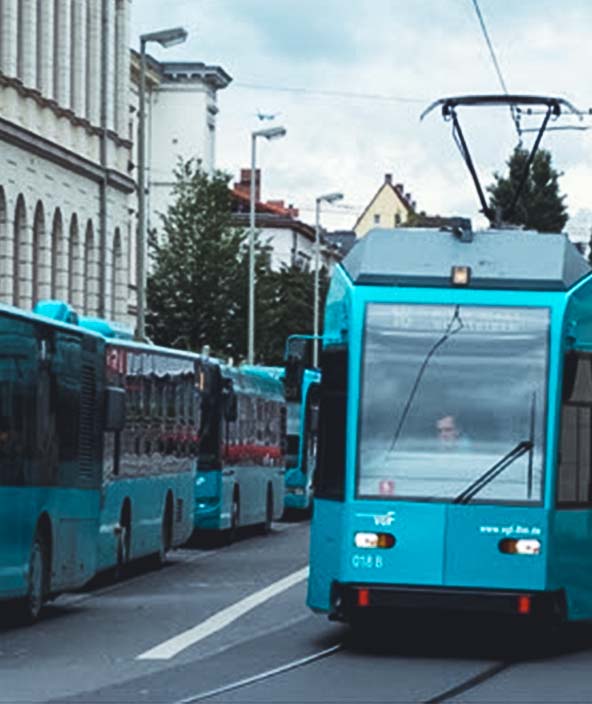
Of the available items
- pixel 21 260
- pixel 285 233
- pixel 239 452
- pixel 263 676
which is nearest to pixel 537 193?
pixel 285 233

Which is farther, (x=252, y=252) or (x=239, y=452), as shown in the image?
(x=252, y=252)

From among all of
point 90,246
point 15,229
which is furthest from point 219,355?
point 15,229

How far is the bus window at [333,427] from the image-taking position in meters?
18.8

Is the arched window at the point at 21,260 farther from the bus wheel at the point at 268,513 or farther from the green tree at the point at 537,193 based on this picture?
the green tree at the point at 537,193

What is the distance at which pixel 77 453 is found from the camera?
24188mm

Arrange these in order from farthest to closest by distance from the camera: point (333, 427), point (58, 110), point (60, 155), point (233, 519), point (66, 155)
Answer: point (66, 155) → point (58, 110) → point (60, 155) → point (233, 519) → point (333, 427)

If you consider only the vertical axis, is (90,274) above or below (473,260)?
above

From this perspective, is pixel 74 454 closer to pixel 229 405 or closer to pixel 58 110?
pixel 229 405

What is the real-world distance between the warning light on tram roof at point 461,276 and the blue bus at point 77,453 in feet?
12.5

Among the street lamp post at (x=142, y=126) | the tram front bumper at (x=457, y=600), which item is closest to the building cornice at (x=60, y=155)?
the street lamp post at (x=142, y=126)

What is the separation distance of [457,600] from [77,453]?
6.66 m

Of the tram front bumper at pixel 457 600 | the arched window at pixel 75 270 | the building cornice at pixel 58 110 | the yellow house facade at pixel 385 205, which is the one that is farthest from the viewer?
the yellow house facade at pixel 385 205

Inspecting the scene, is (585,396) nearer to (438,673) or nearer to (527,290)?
(527,290)

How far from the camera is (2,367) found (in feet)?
67.6
